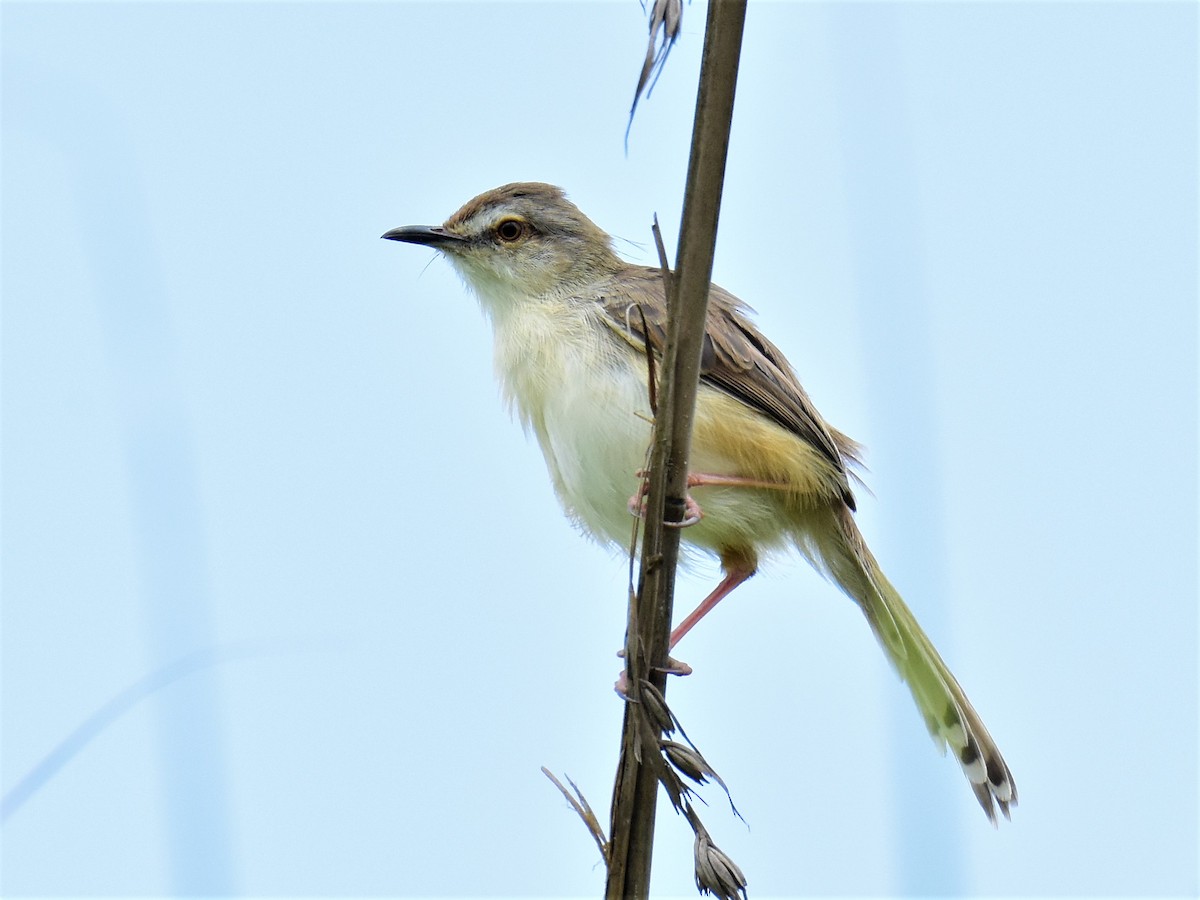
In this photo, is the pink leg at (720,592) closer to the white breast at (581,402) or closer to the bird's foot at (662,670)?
the white breast at (581,402)

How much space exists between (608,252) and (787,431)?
1.19 metres

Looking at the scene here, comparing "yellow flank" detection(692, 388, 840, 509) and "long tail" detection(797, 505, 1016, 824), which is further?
"long tail" detection(797, 505, 1016, 824)

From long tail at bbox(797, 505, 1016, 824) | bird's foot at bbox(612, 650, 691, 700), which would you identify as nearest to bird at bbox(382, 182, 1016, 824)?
long tail at bbox(797, 505, 1016, 824)

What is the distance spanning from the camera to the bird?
13.3 feet

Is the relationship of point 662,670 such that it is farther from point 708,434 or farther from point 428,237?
point 428,237

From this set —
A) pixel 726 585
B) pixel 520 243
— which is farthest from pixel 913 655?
pixel 520 243

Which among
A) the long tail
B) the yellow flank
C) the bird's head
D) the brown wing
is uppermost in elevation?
the bird's head

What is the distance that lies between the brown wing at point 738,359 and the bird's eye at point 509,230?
58 centimetres

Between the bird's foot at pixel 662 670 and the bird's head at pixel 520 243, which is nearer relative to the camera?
the bird's foot at pixel 662 670

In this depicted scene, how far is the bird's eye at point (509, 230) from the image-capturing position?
4.98 m

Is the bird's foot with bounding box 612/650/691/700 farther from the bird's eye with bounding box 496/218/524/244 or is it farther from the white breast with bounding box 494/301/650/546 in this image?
the bird's eye with bounding box 496/218/524/244

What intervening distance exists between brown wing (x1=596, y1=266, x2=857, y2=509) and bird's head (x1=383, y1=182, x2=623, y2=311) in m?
0.29

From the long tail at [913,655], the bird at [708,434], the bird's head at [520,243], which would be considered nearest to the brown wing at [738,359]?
the bird at [708,434]

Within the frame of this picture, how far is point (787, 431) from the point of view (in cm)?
426
